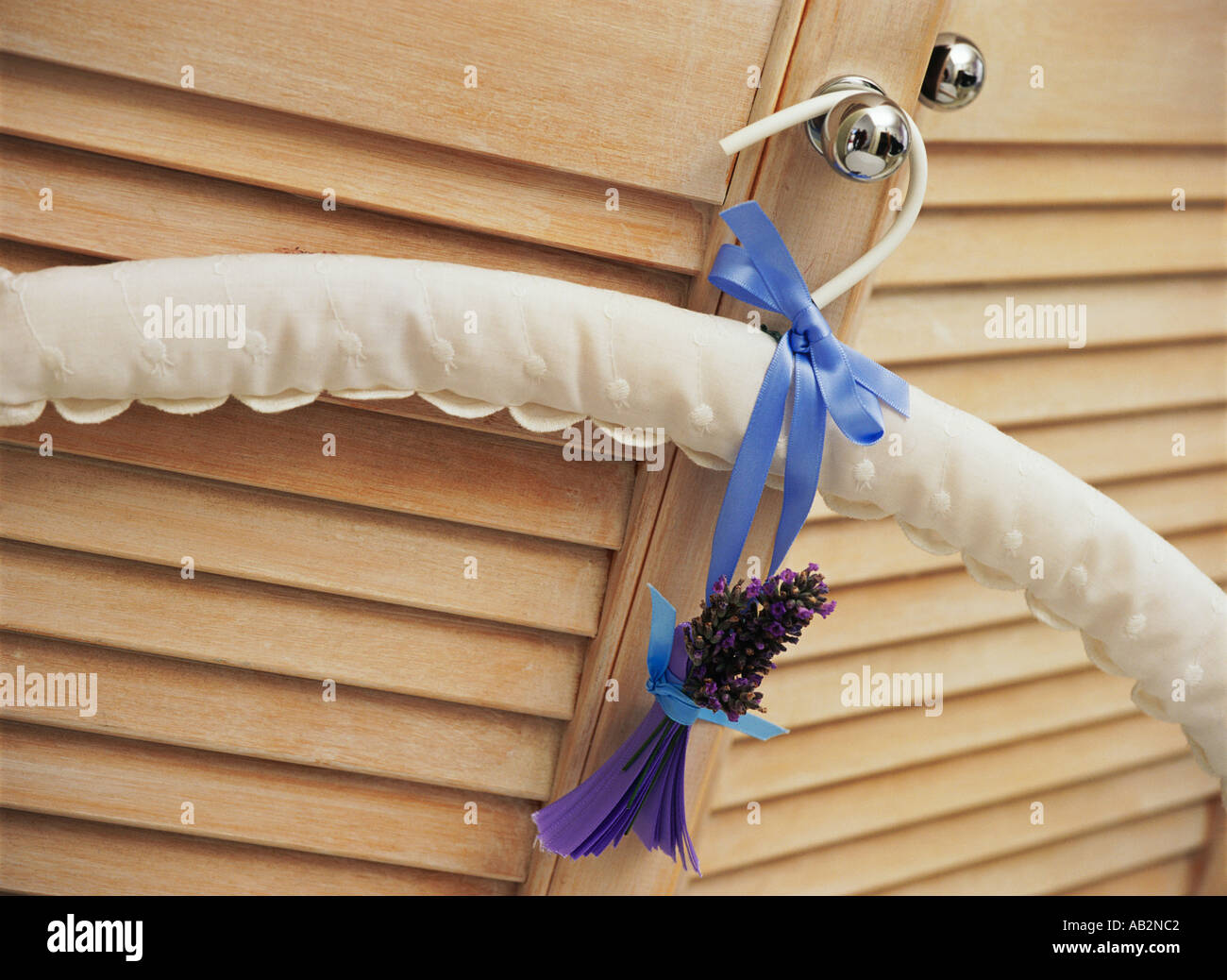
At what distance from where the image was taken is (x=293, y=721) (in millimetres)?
864

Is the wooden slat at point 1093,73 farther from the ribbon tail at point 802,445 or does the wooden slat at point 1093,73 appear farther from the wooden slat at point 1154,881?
the wooden slat at point 1154,881

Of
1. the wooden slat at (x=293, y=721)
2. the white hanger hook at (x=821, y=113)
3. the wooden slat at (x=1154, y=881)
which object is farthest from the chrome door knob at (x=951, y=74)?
the wooden slat at (x=1154, y=881)

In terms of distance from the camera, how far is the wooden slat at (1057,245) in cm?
90

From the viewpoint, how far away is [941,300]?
93 centimetres

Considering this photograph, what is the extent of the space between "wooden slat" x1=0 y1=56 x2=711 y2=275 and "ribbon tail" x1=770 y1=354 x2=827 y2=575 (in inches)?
5.4

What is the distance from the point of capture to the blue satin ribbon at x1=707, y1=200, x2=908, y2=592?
2.37ft

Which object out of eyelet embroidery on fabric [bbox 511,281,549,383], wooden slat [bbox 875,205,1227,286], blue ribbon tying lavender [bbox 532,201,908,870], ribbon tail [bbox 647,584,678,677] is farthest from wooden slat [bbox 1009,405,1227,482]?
eyelet embroidery on fabric [bbox 511,281,549,383]

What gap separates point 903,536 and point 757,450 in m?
0.36

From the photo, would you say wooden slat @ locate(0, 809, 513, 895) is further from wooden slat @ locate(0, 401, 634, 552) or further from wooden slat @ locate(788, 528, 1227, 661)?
wooden slat @ locate(788, 528, 1227, 661)

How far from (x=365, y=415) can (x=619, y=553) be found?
253mm

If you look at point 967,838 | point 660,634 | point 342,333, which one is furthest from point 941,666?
point 342,333

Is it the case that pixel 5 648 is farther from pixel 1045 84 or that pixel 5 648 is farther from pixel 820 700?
pixel 1045 84

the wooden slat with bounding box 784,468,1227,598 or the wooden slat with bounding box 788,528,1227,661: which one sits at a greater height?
the wooden slat with bounding box 784,468,1227,598

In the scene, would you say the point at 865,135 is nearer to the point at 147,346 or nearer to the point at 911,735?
the point at 147,346
